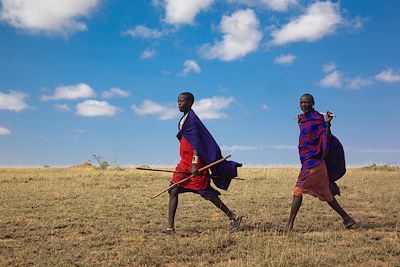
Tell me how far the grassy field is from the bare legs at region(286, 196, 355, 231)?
17 centimetres

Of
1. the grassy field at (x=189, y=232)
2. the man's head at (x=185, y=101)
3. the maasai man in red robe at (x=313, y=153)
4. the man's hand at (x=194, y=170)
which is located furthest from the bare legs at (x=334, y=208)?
the man's head at (x=185, y=101)

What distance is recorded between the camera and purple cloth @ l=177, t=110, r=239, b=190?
25.1 ft

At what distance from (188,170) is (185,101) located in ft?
3.64

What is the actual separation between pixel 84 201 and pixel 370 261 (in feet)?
26.1

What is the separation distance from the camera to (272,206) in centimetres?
1144

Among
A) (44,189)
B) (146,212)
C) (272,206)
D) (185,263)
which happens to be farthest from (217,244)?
(44,189)

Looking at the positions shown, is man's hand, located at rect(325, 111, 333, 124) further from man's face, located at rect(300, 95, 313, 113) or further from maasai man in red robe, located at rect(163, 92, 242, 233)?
maasai man in red robe, located at rect(163, 92, 242, 233)

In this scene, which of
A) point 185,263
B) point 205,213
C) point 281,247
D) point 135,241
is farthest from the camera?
point 205,213

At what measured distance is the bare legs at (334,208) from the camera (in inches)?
307

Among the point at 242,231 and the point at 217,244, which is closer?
the point at 217,244

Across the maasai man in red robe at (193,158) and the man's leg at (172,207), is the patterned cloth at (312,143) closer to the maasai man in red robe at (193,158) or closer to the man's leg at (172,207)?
the maasai man in red robe at (193,158)

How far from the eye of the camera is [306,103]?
802 centimetres

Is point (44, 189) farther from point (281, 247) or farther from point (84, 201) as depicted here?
point (281, 247)

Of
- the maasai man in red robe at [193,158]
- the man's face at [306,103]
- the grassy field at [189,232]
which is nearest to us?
the grassy field at [189,232]
